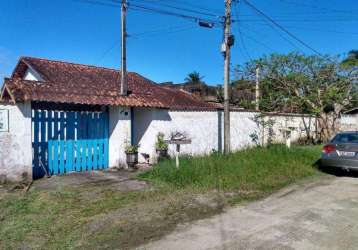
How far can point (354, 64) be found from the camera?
62.8 ft

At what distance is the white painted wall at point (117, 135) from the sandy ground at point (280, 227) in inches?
233

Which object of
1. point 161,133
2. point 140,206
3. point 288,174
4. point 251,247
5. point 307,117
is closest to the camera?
point 251,247

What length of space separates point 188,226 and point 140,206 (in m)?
1.57

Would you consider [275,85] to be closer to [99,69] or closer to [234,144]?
[234,144]

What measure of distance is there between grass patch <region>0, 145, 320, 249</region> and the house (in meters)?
1.99

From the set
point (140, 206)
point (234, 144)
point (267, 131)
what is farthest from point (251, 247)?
point (267, 131)

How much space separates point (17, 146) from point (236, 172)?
614 cm

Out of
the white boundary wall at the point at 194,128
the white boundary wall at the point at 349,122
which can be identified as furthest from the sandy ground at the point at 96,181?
the white boundary wall at the point at 349,122

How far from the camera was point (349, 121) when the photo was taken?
2509 cm

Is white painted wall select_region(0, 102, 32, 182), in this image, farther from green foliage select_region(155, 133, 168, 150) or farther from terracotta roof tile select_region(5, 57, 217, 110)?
green foliage select_region(155, 133, 168, 150)

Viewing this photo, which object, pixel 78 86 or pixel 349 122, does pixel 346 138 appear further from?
pixel 349 122

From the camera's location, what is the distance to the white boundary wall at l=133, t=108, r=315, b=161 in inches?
495

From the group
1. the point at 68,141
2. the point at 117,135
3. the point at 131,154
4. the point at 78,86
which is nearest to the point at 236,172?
the point at 131,154

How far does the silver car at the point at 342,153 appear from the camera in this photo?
10.3 metres
